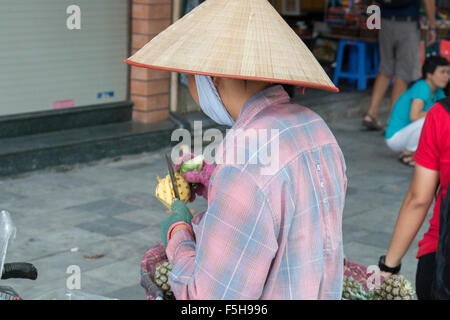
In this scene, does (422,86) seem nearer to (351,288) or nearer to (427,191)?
(427,191)

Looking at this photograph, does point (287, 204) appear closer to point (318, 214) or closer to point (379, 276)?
point (318, 214)

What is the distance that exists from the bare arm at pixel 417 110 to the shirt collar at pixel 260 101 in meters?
6.02

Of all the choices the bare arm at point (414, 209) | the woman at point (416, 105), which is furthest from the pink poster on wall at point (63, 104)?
the bare arm at point (414, 209)

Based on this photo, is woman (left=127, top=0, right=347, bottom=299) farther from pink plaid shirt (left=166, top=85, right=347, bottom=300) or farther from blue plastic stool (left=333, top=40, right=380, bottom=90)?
blue plastic stool (left=333, top=40, right=380, bottom=90)

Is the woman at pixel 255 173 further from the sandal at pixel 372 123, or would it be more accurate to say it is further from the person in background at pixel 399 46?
the sandal at pixel 372 123

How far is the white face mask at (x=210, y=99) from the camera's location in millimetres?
2066

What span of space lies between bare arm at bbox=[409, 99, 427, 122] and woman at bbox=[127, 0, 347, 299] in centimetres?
591

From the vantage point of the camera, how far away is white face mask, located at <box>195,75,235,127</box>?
2.07 meters

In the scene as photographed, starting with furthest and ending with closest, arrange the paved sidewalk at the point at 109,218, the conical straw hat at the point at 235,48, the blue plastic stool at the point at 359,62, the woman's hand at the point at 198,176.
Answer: the blue plastic stool at the point at 359,62
the paved sidewalk at the point at 109,218
the woman's hand at the point at 198,176
the conical straw hat at the point at 235,48

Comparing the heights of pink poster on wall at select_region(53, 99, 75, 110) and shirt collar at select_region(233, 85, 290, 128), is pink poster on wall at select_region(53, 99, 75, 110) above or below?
below

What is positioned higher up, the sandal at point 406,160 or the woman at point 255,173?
the woman at point 255,173

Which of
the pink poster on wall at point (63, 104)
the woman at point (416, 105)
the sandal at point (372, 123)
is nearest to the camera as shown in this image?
the pink poster on wall at point (63, 104)

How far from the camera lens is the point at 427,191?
3.09 metres

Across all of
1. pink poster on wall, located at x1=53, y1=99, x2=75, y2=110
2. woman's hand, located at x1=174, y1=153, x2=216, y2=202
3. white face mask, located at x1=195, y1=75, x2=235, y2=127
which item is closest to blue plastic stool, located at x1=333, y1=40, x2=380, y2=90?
pink poster on wall, located at x1=53, y1=99, x2=75, y2=110
